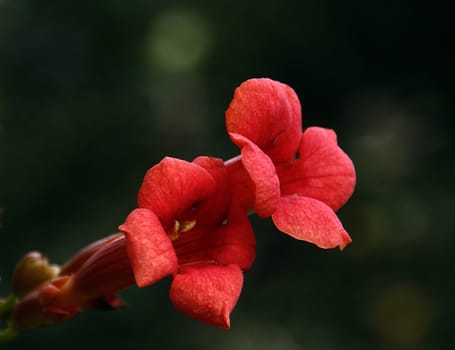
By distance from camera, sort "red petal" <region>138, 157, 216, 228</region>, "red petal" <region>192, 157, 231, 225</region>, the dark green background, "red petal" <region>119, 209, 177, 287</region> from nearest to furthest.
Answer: "red petal" <region>119, 209, 177, 287</region> < "red petal" <region>138, 157, 216, 228</region> < "red petal" <region>192, 157, 231, 225</region> < the dark green background

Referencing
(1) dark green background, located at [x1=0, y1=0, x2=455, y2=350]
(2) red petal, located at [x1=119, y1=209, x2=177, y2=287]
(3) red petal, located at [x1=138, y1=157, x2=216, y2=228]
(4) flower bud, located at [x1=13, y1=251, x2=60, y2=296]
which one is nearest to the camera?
(2) red petal, located at [x1=119, y1=209, x2=177, y2=287]

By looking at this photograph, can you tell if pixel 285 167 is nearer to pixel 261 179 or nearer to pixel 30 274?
pixel 261 179

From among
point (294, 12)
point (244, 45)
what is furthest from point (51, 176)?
point (294, 12)

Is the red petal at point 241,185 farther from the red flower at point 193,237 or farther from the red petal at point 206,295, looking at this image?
the red petal at point 206,295

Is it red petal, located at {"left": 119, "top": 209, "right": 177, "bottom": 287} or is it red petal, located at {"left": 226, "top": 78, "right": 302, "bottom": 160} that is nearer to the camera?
red petal, located at {"left": 119, "top": 209, "right": 177, "bottom": 287}

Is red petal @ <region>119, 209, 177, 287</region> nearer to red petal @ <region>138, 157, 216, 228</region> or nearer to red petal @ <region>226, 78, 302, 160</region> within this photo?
red petal @ <region>138, 157, 216, 228</region>

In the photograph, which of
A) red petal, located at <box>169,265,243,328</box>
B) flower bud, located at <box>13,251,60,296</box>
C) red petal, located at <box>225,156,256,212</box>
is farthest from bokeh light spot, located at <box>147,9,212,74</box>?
red petal, located at <box>169,265,243,328</box>
